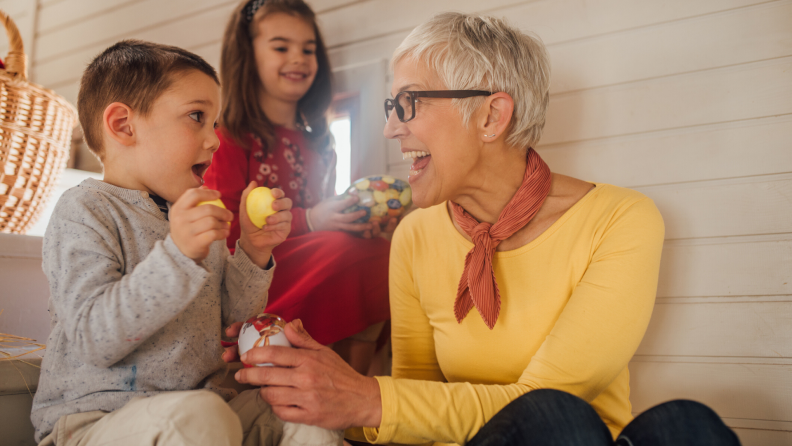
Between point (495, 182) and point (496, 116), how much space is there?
17cm

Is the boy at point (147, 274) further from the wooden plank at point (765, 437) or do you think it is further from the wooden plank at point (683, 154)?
the wooden plank at point (765, 437)

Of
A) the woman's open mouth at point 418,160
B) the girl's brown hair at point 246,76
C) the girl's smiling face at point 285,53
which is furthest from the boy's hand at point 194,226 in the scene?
the girl's smiling face at point 285,53

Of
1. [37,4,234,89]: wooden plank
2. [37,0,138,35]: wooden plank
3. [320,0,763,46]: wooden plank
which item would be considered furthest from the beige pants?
[37,0,138,35]: wooden plank

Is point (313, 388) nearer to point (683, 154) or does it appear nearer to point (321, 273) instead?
point (321, 273)

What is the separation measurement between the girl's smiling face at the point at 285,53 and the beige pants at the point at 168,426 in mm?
1406

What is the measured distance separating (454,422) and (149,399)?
538mm

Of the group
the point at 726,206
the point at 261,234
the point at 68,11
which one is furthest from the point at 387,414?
the point at 68,11

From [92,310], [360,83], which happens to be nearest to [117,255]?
[92,310]

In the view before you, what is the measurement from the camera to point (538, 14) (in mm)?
1759

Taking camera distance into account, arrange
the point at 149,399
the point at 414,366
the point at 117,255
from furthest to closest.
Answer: the point at 414,366, the point at 117,255, the point at 149,399

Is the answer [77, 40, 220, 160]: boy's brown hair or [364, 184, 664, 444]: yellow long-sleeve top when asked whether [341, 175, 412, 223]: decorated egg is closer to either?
[364, 184, 664, 444]: yellow long-sleeve top

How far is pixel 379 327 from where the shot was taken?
171 cm

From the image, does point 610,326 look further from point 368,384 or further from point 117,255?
point 117,255

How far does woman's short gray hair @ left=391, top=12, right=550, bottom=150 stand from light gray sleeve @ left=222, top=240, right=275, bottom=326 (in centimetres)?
63
